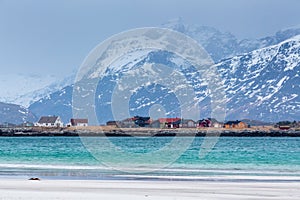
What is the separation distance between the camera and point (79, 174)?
144 feet

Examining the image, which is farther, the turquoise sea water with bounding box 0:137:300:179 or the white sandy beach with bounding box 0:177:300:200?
the turquoise sea water with bounding box 0:137:300:179

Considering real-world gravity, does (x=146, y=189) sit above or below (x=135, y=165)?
below

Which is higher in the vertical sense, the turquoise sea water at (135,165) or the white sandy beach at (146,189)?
the turquoise sea water at (135,165)

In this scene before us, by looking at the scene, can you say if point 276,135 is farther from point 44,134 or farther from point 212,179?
point 212,179

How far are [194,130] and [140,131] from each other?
39.1ft

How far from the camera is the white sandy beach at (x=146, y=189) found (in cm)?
3069

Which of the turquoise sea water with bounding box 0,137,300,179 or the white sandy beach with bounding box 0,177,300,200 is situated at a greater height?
the turquoise sea water with bounding box 0,137,300,179

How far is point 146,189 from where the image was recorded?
1340 inches

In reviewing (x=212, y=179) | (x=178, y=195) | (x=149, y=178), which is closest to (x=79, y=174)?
(x=149, y=178)

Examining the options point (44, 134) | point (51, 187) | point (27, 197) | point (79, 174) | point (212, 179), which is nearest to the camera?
point (27, 197)

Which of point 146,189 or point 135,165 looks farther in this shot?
point 135,165

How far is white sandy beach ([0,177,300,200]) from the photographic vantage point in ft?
101

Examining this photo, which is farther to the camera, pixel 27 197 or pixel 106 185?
pixel 106 185

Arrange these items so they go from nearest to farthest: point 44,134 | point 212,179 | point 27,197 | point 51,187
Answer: point 27,197, point 51,187, point 212,179, point 44,134
